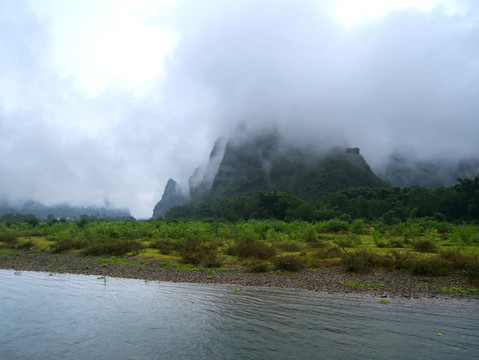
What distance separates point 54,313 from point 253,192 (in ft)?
448

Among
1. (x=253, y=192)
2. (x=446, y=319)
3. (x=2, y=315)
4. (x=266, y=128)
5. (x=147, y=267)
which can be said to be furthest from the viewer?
(x=266, y=128)

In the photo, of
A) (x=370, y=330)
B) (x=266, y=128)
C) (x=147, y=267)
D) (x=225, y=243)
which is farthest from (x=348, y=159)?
(x=370, y=330)

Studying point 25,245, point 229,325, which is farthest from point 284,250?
point 25,245

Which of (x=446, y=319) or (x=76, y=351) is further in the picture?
(x=446, y=319)

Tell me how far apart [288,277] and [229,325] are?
32.3 ft

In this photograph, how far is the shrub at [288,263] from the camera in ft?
79.4

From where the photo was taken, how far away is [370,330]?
39.6ft

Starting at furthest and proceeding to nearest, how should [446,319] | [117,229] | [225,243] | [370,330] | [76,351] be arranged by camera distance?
[117,229], [225,243], [446,319], [370,330], [76,351]

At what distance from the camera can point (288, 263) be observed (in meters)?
24.2

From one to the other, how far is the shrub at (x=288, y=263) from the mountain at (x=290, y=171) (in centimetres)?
9164

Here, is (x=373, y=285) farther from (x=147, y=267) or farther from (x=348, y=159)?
(x=348, y=159)

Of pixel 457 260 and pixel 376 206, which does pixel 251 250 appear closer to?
pixel 457 260

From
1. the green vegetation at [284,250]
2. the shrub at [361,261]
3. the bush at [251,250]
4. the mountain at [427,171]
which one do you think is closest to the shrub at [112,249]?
the green vegetation at [284,250]

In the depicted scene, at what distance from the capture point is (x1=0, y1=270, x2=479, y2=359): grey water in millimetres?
10523
